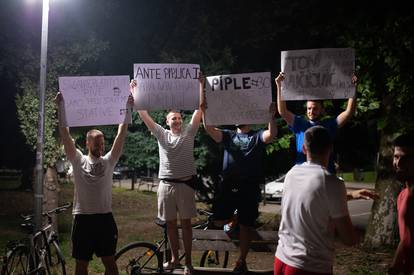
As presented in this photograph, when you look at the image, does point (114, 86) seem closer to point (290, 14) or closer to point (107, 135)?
point (107, 135)

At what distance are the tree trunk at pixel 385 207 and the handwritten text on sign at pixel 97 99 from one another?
7054 mm

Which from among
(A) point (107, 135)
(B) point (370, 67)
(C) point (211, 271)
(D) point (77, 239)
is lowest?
(C) point (211, 271)

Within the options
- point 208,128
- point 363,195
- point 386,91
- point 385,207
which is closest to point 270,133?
point 208,128

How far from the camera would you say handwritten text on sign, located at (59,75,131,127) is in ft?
21.5

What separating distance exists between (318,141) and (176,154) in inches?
112

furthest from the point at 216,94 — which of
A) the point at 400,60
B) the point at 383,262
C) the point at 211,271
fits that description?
the point at 383,262

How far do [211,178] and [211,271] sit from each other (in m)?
8.20

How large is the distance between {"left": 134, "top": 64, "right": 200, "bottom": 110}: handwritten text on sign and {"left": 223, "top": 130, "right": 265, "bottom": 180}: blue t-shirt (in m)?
0.75

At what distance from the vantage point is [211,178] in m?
14.5

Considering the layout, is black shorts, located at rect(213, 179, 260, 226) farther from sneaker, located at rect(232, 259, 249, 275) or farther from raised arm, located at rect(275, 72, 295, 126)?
raised arm, located at rect(275, 72, 295, 126)

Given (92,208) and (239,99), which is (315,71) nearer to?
(239,99)

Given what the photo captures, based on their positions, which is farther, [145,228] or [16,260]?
[145,228]

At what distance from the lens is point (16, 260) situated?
7.93 meters

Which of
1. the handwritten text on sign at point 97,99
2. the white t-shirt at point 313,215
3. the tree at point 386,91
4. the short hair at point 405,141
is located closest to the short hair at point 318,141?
the white t-shirt at point 313,215
